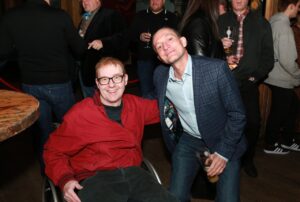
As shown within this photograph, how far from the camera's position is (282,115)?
3.71 m

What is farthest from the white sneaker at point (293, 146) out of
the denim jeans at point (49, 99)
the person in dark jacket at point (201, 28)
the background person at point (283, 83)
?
the denim jeans at point (49, 99)

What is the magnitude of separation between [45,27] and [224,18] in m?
1.48

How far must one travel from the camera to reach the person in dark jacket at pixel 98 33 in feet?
10.9

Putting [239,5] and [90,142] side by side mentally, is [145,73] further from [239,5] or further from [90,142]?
[90,142]

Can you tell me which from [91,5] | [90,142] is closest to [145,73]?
[91,5]

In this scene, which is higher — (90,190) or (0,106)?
(0,106)

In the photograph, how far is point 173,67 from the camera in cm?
203

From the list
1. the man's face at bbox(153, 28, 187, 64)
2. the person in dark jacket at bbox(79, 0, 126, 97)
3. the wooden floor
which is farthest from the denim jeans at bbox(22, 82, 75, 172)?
the man's face at bbox(153, 28, 187, 64)

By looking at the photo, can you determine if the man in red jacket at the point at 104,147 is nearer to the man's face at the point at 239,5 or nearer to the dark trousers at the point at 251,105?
the dark trousers at the point at 251,105

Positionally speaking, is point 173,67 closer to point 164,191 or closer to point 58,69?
point 164,191

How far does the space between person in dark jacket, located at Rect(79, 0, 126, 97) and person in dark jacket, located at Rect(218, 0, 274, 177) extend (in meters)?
0.97

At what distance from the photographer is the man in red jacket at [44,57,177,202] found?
183cm

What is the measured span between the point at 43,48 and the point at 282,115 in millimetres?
2405

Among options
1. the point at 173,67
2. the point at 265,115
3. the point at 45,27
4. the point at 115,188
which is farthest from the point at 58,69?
the point at 265,115
